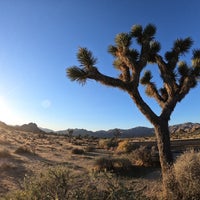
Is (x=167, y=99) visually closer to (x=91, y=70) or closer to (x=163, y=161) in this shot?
(x=163, y=161)

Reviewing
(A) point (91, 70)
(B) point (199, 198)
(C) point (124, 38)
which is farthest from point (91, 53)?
(B) point (199, 198)

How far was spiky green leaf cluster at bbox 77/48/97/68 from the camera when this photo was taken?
10.9 meters

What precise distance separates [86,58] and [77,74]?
2.81ft

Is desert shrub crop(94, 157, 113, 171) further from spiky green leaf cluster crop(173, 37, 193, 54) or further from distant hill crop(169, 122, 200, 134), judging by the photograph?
distant hill crop(169, 122, 200, 134)

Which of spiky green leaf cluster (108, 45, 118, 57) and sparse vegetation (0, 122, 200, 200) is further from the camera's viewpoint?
spiky green leaf cluster (108, 45, 118, 57)

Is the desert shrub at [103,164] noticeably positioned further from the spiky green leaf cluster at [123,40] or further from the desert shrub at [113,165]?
the spiky green leaf cluster at [123,40]

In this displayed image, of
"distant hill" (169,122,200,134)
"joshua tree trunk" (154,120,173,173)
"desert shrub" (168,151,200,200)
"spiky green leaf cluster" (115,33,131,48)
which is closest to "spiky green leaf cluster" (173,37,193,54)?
"spiky green leaf cluster" (115,33,131,48)

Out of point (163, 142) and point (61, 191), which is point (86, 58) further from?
point (61, 191)

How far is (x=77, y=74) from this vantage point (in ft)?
34.9

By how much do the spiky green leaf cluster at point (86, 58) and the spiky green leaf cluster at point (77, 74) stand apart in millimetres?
351

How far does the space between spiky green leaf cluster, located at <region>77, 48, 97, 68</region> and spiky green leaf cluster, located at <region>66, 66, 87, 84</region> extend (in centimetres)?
35

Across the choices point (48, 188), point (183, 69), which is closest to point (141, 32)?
point (183, 69)

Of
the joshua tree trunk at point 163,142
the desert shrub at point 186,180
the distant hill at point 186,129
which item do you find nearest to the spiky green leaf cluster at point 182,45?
the joshua tree trunk at point 163,142

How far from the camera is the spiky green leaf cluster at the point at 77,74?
10.7m
